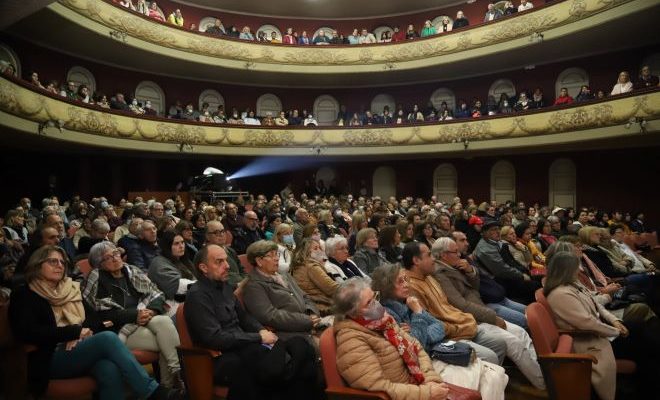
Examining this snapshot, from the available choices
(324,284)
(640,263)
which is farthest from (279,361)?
(640,263)

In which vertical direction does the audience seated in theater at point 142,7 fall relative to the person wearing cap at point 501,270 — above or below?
above

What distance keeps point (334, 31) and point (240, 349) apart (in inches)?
635

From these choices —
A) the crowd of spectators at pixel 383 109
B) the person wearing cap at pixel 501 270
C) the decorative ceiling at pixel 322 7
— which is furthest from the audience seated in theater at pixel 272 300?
the decorative ceiling at pixel 322 7

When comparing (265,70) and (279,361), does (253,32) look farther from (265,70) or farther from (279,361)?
(279,361)

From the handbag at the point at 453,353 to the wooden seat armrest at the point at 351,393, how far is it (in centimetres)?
74

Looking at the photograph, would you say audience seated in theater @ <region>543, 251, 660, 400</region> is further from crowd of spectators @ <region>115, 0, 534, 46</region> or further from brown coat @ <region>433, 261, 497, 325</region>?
crowd of spectators @ <region>115, 0, 534, 46</region>

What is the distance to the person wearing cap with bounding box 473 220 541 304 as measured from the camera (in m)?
4.55

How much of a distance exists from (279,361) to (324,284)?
4.06 feet

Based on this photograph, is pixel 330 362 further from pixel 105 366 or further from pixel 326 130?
pixel 326 130

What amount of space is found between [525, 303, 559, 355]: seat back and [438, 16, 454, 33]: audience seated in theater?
44.5ft

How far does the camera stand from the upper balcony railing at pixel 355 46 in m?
10.8

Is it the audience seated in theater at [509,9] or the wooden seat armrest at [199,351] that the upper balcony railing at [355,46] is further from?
the wooden seat armrest at [199,351]

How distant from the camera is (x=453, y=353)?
2.76 metres

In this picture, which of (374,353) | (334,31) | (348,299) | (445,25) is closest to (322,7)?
(334,31)
